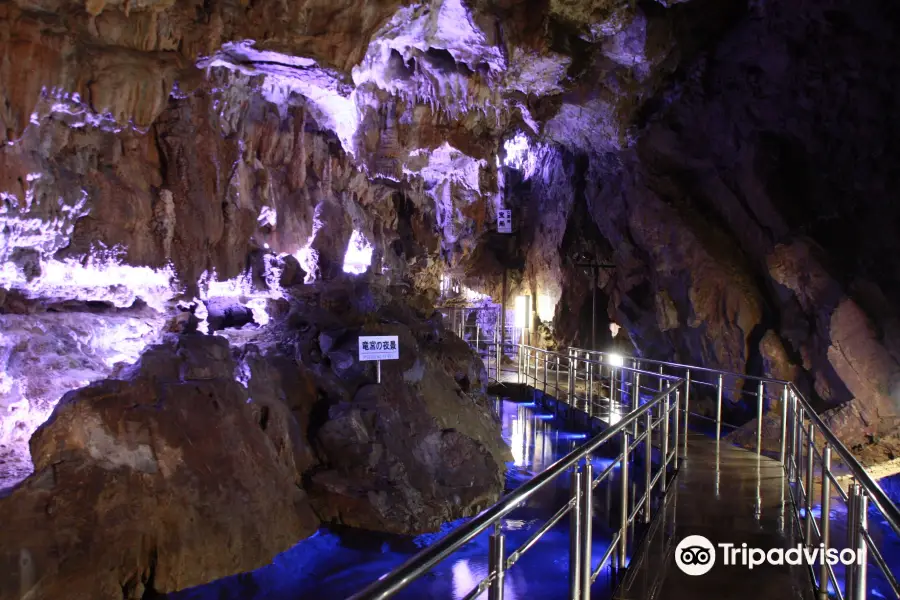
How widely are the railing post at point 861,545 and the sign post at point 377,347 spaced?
6.03 m

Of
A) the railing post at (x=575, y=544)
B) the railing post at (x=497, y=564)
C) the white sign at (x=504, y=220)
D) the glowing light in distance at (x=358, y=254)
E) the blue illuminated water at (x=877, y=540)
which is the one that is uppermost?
the white sign at (x=504, y=220)

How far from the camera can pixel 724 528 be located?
420cm

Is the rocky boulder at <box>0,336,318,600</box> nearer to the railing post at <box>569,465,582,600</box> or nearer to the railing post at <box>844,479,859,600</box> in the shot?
the railing post at <box>569,465,582,600</box>

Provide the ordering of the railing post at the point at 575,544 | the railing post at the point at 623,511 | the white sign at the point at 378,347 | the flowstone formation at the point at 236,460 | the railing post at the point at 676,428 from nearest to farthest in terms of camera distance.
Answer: the railing post at the point at 575,544, the railing post at the point at 623,511, the flowstone formation at the point at 236,460, the railing post at the point at 676,428, the white sign at the point at 378,347

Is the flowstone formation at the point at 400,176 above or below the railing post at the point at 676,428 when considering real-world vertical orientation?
above

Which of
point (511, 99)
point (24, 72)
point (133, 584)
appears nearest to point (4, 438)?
point (133, 584)

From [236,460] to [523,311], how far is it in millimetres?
15833

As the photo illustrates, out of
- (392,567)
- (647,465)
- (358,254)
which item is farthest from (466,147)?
(647,465)

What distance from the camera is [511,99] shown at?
43.2 feet

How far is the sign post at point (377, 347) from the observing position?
25.3ft

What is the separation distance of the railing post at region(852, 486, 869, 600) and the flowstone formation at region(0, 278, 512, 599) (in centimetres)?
519

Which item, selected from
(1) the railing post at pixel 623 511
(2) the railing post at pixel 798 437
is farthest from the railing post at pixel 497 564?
(2) the railing post at pixel 798 437

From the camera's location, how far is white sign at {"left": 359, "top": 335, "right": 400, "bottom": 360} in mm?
7723

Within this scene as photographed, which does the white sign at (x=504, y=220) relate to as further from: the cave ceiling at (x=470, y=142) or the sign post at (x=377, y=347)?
the sign post at (x=377, y=347)
